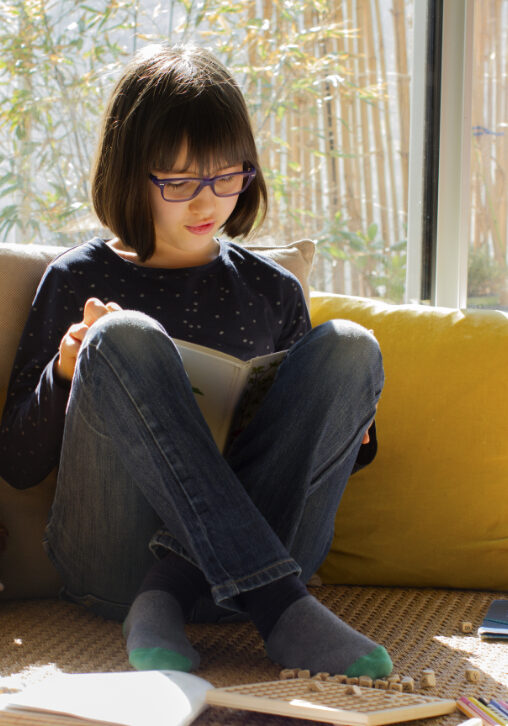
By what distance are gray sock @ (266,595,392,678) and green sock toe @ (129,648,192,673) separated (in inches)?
→ 4.5

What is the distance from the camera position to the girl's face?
1218 mm

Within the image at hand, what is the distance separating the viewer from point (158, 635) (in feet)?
3.04

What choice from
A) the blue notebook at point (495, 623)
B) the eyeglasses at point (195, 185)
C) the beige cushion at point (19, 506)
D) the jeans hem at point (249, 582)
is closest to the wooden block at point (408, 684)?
the jeans hem at point (249, 582)

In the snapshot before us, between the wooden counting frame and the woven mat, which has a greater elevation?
the wooden counting frame

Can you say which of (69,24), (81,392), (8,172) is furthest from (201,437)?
(69,24)

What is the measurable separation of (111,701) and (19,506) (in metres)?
0.56

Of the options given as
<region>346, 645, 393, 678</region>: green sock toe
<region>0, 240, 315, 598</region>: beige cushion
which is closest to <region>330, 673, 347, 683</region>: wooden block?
<region>346, 645, 393, 678</region>: green sock toe

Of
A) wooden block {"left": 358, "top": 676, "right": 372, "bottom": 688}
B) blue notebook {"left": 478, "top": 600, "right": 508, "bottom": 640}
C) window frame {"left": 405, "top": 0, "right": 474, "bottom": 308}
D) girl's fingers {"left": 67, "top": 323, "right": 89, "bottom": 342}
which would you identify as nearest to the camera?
wooden block {"left": 358, "top": 676, "right": 372, "bottom": 688}

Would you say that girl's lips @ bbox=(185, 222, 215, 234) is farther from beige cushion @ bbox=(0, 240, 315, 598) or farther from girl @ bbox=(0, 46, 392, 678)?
beige cushion @ bbox=(0, 240, 315, 598)

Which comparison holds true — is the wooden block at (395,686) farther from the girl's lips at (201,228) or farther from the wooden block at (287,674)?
the girl's lips at (201,228)

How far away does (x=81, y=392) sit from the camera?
965 mm

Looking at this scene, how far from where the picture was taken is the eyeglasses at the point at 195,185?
120cm

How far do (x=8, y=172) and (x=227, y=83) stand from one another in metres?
0.79

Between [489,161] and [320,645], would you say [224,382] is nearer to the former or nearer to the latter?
[320,645]
